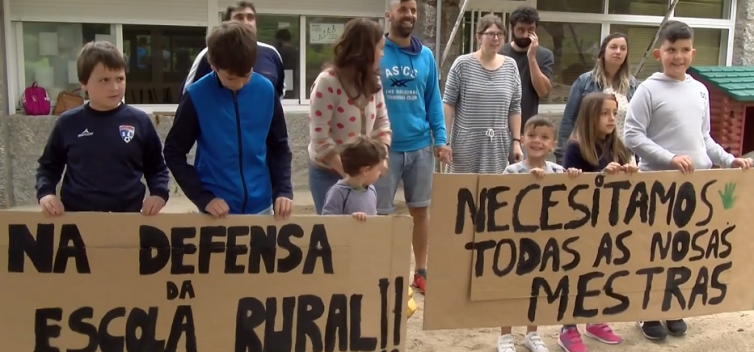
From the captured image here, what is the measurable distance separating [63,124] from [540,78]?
119 inches

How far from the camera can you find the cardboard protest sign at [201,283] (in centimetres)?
275

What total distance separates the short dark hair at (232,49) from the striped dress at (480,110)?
1.93m

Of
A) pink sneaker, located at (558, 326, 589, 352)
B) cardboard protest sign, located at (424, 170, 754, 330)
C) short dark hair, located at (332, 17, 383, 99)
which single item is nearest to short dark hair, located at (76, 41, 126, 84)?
short dark hair, located at (332, 17, 383, 99)

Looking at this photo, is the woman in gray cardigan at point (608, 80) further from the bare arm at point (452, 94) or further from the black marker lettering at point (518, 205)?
the black marker lettering at point (518, 205)

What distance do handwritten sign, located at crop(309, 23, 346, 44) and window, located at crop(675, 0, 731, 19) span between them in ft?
14.2

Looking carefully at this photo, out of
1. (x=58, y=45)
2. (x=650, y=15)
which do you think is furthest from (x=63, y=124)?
(x=650, y=15)

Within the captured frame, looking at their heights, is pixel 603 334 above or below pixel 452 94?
below

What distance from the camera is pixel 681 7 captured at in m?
8.92

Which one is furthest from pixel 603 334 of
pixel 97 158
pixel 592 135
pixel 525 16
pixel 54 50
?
pixel 54 50

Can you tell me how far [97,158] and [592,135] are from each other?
2.32 metres

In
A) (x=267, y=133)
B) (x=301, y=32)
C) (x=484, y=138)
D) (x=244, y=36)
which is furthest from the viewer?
(x=301, y=32)

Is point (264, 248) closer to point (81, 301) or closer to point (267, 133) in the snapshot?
point (267, 133)

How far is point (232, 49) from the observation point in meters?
2.71

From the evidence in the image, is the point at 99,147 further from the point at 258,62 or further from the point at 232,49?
the point at 258,62
